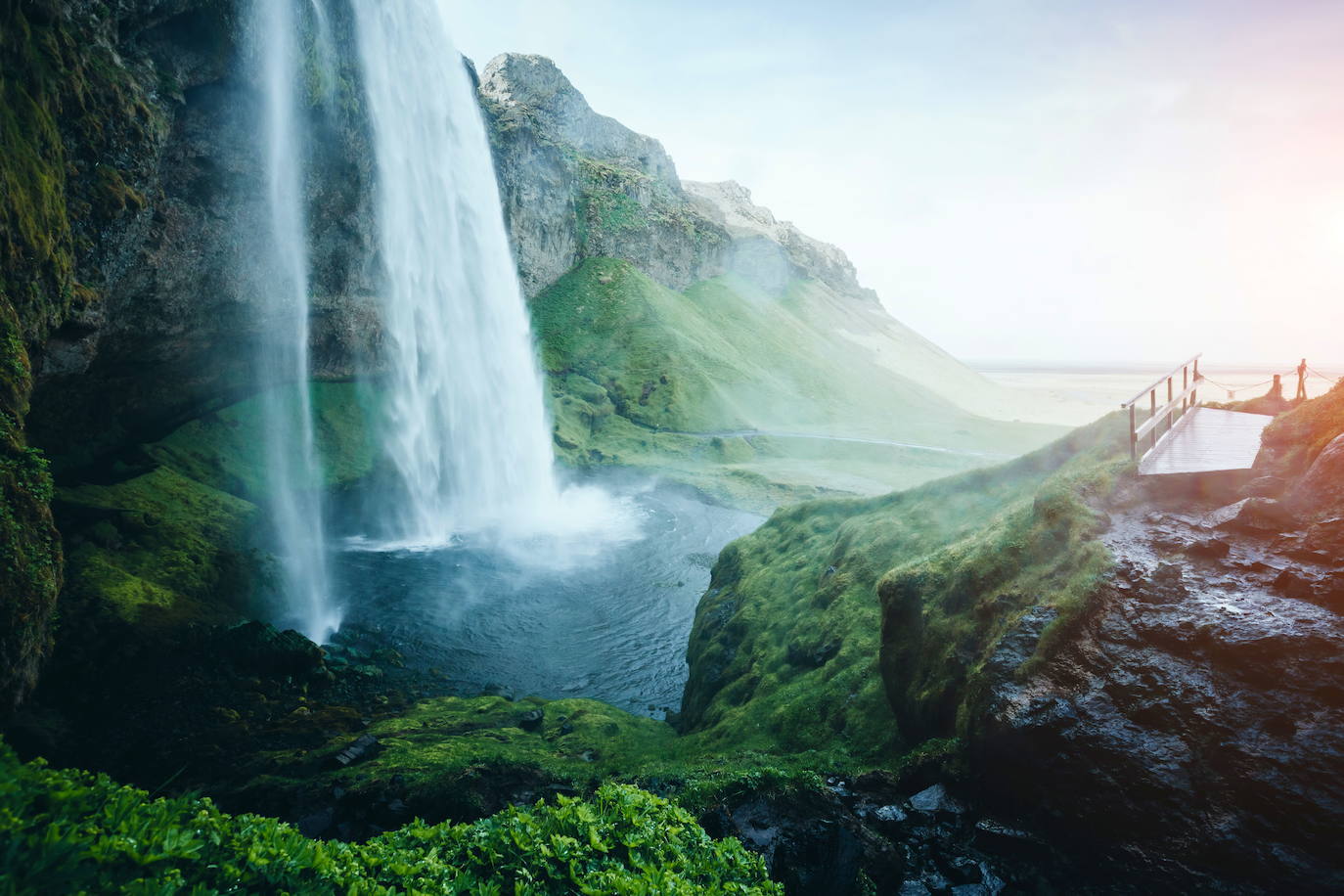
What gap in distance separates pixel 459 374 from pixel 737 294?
73.4 metres

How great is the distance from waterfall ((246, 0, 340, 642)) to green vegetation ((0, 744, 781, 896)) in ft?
69.5

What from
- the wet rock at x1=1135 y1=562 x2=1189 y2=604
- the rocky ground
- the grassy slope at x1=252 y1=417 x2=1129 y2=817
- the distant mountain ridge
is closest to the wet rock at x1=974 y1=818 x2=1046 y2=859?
the rocky ground

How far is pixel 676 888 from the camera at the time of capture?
5.54 metres

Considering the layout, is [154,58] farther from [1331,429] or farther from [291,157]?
[1331,429]

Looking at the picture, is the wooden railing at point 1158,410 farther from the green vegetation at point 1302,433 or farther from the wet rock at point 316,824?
the wet rock at point 316,824

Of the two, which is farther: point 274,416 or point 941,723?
point 274,416

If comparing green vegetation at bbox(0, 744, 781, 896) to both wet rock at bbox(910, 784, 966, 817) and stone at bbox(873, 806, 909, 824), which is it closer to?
stone at bbox(873, 806, 909, 824)

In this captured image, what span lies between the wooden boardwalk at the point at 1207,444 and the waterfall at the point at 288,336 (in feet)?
84.4

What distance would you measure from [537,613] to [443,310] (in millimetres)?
26936

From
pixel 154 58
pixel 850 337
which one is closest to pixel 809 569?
pixel 154 58

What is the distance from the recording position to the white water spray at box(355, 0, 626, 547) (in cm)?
3869

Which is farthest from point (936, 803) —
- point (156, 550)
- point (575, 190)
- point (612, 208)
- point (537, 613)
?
point (612, 208)

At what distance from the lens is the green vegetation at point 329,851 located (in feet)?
11.9

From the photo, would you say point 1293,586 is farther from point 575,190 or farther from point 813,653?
point 575,190
